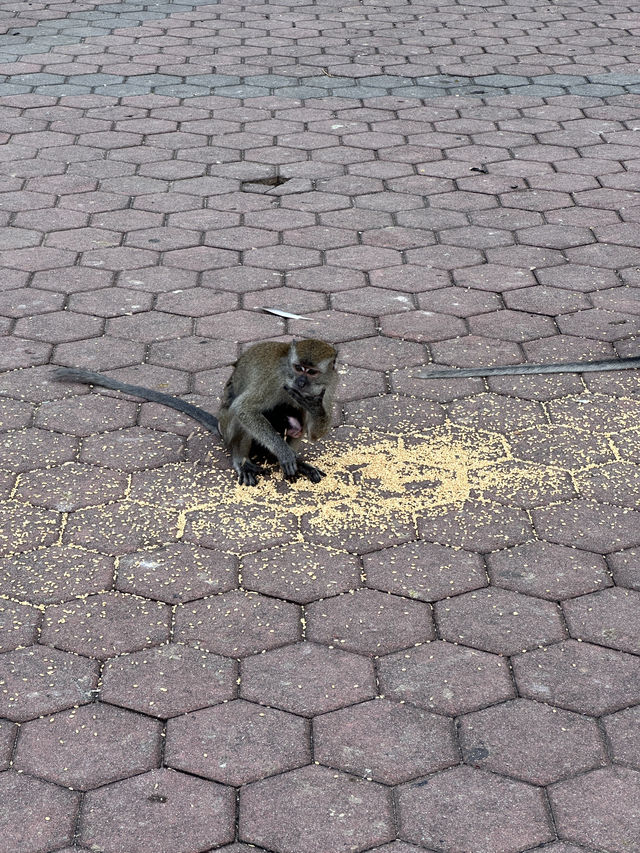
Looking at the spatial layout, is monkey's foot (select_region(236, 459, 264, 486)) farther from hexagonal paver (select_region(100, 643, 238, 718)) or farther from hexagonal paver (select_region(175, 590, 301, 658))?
hexagonal paver (select_region(100, 643, 238, 718))

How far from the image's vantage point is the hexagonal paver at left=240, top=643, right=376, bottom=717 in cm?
327

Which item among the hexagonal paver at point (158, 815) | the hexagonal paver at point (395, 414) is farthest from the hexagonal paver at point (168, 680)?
the hexagonal paver at point (395, 414)

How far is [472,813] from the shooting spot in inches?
114

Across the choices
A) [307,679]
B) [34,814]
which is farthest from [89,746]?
[307,679]

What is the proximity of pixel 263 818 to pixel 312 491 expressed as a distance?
1610mm

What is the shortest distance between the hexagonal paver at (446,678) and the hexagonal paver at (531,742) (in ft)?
0.20

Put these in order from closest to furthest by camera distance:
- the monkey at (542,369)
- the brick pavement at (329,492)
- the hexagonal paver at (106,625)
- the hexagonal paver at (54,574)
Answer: the brick pavement at (329,492) → the hexagonal paver at (106,625) → the hexagonal paver at (54,574) → the monkey at (542,369)

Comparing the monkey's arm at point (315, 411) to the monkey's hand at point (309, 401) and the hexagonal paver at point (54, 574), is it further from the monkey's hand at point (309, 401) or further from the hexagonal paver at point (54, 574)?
the hexagonal paver at point (54, 574)

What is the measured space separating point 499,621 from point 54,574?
1.45m

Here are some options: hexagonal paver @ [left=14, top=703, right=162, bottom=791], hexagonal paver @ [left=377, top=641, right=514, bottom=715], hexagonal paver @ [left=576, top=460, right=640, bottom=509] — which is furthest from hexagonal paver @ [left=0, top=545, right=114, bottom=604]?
hexagonal paver @ [left=576, top=460, right=640, bottom=509]

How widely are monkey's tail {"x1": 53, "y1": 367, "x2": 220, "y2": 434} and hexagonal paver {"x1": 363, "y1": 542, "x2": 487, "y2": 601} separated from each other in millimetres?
1006

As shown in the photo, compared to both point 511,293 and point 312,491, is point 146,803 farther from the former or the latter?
point 511,293

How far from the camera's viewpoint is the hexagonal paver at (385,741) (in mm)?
3041

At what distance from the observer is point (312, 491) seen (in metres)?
4.30
